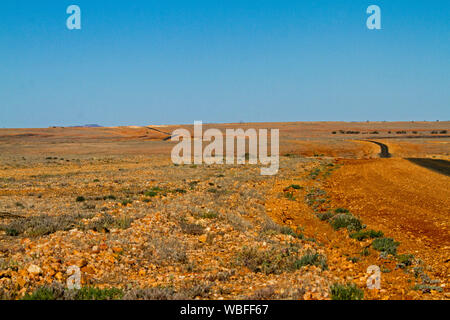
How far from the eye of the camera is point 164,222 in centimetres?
1127

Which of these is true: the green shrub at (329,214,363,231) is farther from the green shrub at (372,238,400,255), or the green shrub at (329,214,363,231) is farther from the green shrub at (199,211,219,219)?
the green shrub at (199,211,219,219)

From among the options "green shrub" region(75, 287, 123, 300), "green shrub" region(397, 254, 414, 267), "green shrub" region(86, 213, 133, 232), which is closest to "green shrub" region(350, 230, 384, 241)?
"green shrub" region(397, 254, 414, 267)

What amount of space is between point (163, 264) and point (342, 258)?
4181 mm

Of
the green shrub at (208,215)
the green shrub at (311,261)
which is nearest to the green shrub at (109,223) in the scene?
the green shrub at (208,215)

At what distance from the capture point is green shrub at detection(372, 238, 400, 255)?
9.25 m

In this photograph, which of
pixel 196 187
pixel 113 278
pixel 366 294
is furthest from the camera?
pixel 196 187

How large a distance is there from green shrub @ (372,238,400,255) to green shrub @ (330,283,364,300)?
3106 mm

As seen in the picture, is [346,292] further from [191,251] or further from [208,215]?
[208,215]

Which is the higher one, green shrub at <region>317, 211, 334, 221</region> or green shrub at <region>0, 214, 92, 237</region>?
green shrub at <region>0, 214, 92, 237</region>

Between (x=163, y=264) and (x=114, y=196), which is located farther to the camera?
(x=114, y=196)

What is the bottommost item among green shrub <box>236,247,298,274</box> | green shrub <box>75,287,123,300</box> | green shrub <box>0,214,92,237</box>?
green shrub <box>236,247,298,274</box>

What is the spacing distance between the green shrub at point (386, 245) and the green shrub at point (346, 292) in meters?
3.11
